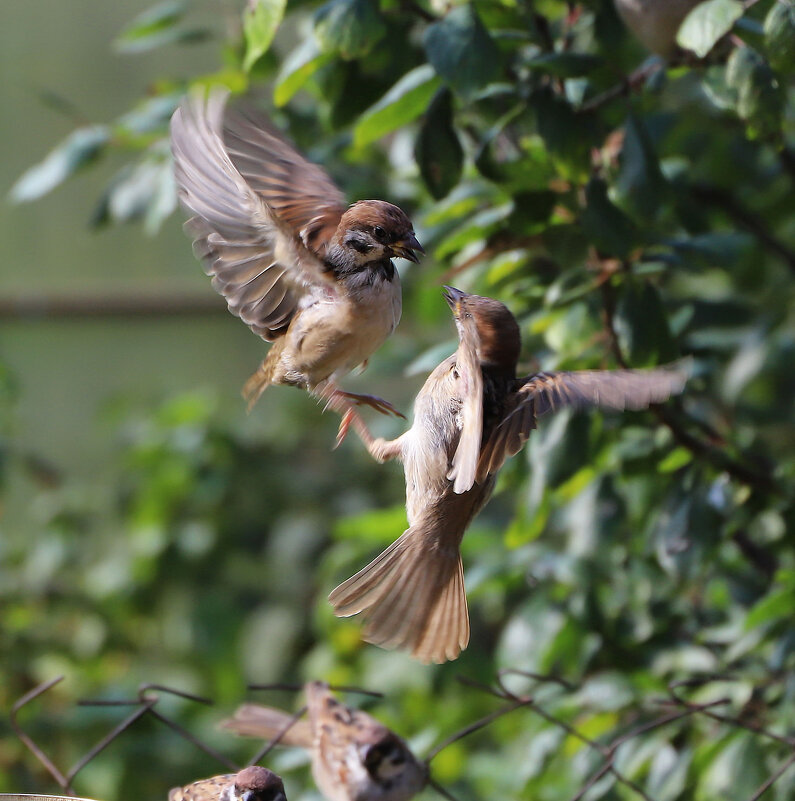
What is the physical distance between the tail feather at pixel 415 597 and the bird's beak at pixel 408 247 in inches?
12.6

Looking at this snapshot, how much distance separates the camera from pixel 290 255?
3.55ft

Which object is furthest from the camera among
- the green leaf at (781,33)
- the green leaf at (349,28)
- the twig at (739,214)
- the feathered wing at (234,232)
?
the twig at (739,214)

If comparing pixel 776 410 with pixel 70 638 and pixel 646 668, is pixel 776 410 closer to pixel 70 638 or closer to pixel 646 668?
pixel 646 668

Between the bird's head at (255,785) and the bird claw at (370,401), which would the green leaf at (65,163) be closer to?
the bird claw at (370,401)

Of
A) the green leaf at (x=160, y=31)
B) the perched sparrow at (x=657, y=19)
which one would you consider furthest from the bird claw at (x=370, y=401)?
the green leaf at (x=160, y=31)

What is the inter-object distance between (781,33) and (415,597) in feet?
2.44

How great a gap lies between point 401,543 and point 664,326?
498 mm

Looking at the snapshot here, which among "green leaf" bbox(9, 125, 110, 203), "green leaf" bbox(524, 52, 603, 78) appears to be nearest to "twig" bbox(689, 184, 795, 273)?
"green leaf" bbox(524, 52, 603, 78)

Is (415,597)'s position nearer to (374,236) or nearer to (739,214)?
(374,236)

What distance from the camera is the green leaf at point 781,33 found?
1.17m

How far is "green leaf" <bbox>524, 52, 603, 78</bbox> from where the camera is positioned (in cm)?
130

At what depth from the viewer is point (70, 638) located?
3.15m

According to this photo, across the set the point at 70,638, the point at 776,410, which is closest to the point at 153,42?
the point at 776,410

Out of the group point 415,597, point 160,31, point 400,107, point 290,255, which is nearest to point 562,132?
point 400,107
